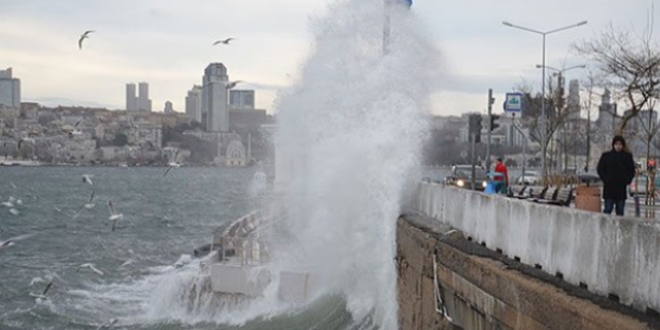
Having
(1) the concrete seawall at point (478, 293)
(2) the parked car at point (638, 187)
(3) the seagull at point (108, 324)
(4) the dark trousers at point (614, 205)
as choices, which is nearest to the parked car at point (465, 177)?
(2) the parked car at point (638, 187)

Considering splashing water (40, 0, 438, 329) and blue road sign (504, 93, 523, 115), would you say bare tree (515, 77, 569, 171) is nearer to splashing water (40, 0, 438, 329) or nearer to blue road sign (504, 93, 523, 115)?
blue road sign (504, 93, 523, 115)

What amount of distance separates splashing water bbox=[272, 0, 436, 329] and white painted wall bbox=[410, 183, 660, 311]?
19.0ft

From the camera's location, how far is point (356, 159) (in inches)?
902

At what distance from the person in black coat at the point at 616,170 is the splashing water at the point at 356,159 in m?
5.06

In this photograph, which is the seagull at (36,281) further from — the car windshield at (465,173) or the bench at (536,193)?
the bench at (536,193)

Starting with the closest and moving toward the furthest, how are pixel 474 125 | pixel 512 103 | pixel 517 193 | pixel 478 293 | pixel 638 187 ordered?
pixel 478 293 < pixel 474 125 < pixel 517 193 < pixel 512 103 < pixel 638 187

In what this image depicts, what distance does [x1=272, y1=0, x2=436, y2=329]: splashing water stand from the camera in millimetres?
20641

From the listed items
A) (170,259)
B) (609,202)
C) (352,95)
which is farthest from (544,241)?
(170,259)

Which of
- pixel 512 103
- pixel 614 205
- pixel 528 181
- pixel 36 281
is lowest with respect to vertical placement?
pixel 36 281

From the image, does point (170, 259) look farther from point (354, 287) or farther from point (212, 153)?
point (212, 153)

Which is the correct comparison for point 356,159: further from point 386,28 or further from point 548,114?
point 548,114

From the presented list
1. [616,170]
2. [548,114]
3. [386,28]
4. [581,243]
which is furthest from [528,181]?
[581,243]

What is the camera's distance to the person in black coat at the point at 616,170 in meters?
13.4

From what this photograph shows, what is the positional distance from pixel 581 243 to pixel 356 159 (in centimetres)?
1410
